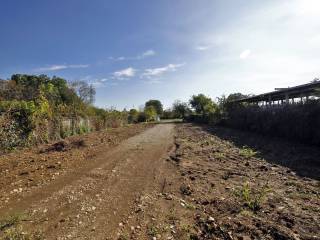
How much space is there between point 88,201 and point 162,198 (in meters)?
1.37

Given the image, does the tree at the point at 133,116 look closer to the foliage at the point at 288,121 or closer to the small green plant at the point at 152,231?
the foliage at the point at 288,121

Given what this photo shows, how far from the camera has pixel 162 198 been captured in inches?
214

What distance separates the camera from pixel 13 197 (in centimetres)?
581

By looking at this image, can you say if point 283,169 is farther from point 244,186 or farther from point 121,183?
point 121,183

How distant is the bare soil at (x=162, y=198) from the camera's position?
4.02 metres

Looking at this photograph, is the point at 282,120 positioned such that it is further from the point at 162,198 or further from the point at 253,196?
the point at 162,198

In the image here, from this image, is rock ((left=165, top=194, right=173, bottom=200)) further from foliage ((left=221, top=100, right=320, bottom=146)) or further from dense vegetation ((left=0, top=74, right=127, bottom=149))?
foliage ((left=221, top=100, right=320, bottom=146))

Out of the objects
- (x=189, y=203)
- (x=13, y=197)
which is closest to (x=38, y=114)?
(x=13, y=197)

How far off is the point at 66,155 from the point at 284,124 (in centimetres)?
1099

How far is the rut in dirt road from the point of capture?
4.21m

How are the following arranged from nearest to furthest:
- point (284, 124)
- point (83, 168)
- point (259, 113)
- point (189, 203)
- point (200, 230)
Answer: point (200, 230)
point (189, 203)
point (83, 168)
point (284, 124)
point (259, 113)

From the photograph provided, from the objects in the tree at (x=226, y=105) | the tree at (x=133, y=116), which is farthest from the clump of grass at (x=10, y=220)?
the tree at (x=133, y=116)

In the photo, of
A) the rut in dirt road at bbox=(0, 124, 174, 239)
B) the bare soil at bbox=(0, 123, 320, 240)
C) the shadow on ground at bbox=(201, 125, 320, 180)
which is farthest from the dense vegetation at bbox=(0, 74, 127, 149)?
the shadow on ground at bbox=(201, 125, 320, 180)

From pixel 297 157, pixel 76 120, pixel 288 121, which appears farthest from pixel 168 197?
pixel 76 120
